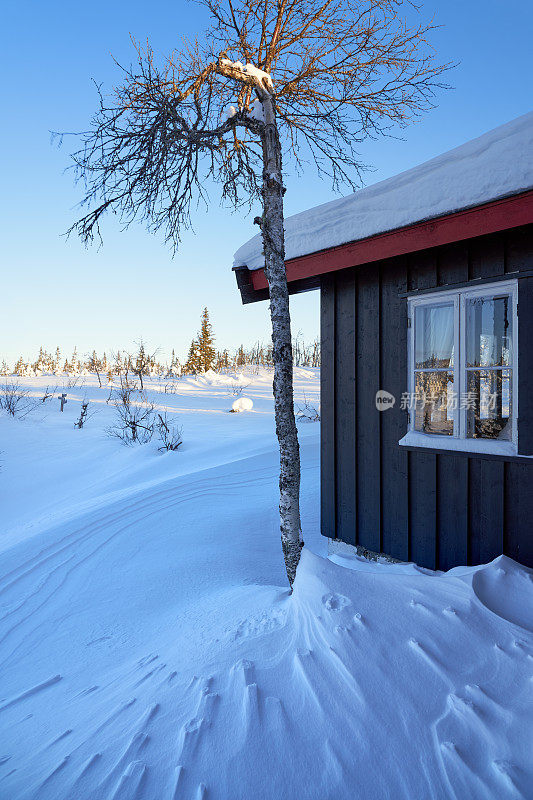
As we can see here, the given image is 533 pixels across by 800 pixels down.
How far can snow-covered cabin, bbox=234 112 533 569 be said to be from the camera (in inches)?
114

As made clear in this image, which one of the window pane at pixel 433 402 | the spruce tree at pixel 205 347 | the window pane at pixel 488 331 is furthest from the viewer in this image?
the spruce tree at pixel 205 347

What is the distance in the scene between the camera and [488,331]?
369cm

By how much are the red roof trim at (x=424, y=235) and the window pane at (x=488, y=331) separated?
0.63 meters

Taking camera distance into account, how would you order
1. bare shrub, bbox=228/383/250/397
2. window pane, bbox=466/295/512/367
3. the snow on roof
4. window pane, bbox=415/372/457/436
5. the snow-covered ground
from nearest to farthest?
the snow-covered ground → the snow on roof → window pane, bbox=466/295/512/367 → window pane, bbox=415/372/457/436 → bare shrub, bbox=228/383/250/397

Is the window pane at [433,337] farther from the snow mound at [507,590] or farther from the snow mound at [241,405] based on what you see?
the snow mound at [241,405]

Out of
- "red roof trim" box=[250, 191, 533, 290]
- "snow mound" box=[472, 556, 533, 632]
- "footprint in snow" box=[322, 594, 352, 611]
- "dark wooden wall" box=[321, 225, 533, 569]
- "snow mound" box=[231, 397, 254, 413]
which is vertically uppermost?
"red roof trim" box=[250, 191, 533, 290]

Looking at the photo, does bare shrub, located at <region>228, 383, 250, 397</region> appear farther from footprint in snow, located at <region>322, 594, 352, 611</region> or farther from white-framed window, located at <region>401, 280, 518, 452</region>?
footprint in snow, located at <region>322, 594, 352, 611</region>

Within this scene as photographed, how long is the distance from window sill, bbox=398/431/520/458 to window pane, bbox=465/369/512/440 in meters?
0.13

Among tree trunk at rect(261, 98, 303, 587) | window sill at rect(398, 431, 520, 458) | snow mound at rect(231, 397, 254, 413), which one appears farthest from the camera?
snow mound at rect(231, 397, 254, 413)

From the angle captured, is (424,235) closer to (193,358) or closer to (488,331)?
(488,331)

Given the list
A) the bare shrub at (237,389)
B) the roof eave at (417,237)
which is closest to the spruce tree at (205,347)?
the bare shrub at (237,389)

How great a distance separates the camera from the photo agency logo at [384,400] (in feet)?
12.5

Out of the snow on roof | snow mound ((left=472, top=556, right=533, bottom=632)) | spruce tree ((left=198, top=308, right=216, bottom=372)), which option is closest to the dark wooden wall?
snow mound ((left=472, top=556, right=533, bottom=632))

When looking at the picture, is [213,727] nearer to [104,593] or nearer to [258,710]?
[258,710]
